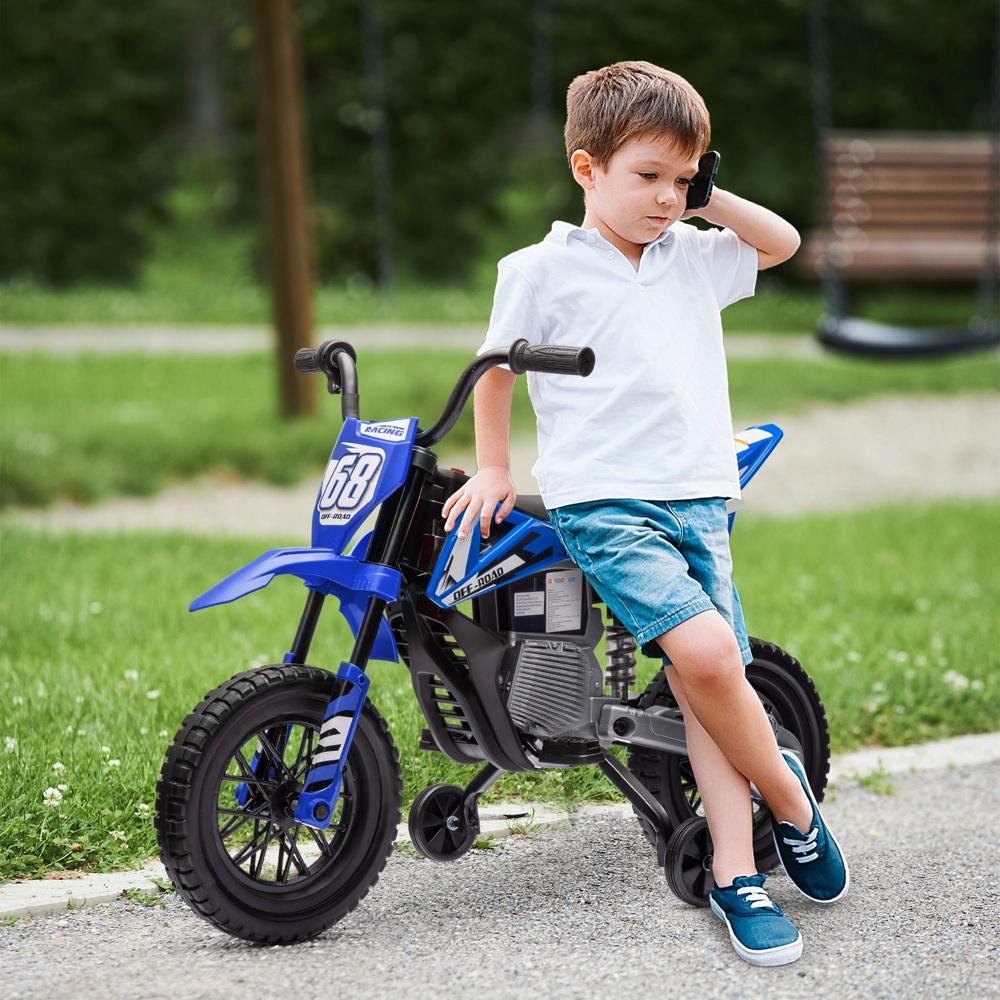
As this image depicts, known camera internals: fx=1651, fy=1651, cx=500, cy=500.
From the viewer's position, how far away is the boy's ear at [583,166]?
10.2ft

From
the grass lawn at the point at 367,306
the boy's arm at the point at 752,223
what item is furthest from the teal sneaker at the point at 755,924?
the grass lawn at the point at 367,306

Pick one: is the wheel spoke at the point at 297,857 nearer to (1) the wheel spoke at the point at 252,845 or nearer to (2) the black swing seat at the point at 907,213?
(1) the wheel spoke at the point at 252,845

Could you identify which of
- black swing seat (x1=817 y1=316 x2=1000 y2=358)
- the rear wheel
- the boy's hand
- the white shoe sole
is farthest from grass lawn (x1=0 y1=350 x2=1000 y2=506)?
the white shoe sole

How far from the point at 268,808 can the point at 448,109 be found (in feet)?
55.4

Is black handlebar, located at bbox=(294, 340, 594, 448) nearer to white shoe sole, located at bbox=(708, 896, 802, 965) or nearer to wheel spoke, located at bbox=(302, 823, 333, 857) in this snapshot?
wheel spoke, located at bbox=(302, 823, 333, 857)

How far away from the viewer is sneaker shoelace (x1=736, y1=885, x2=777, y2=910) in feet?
10.0

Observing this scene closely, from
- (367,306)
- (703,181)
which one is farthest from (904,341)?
(367,306)

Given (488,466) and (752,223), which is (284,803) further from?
(752,223)

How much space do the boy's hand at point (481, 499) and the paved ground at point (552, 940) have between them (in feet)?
2.58

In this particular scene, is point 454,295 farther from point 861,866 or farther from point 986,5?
point 861,866

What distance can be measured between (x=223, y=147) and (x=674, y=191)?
21.3m

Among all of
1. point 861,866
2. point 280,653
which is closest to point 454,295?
point 280,653

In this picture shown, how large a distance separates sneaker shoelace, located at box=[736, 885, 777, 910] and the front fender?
853mm

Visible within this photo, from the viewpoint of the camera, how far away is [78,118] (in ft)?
67.2
